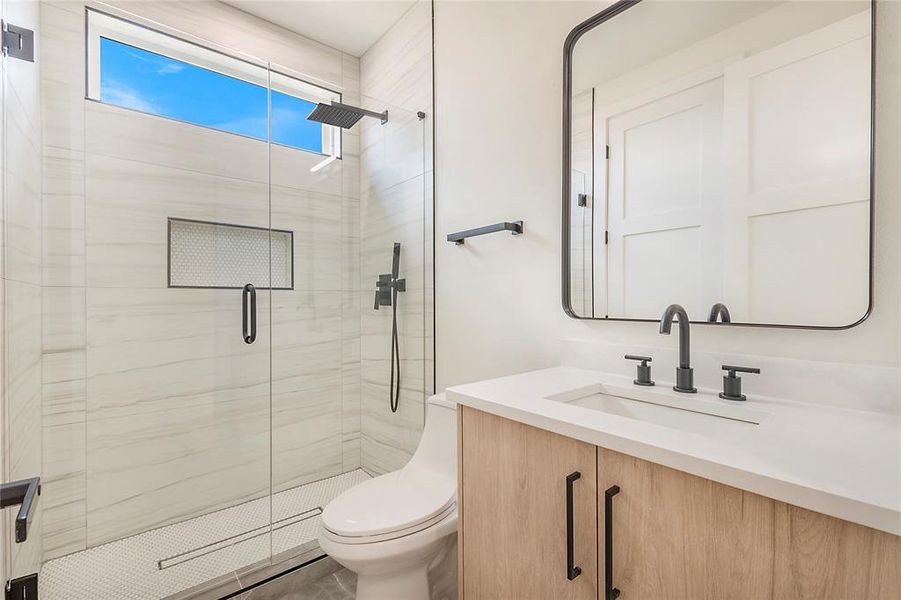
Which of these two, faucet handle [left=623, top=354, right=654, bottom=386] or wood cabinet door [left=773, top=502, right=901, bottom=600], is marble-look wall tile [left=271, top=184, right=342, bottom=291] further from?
wood cabinet door [left=773, top=502, right=901, bottom=600]

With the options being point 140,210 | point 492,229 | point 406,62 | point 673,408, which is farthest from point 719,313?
point 140,210

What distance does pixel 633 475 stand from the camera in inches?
29.3

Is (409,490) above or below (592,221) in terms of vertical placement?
below

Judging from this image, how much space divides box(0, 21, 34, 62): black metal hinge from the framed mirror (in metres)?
1.66

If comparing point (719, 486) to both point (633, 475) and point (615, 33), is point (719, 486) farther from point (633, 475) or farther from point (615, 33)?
point (615, 33)

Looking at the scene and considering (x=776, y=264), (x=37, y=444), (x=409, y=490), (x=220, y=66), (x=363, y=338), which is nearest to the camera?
(x=776, y=264)

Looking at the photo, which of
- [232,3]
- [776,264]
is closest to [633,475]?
[776,264]

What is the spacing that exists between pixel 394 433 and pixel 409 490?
2.66 ft

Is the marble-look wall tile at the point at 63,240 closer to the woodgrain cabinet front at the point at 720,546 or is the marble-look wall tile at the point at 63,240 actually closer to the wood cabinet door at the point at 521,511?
the wood cabinet door at the point at 521,511

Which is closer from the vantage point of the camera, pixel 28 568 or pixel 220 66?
pixel 28 568

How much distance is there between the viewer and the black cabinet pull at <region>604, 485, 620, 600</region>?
76 centimetres

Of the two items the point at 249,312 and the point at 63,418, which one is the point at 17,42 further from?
the point at 63,418

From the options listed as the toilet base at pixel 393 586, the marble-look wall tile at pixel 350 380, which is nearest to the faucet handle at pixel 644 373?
the toilet base at pixel 393 586

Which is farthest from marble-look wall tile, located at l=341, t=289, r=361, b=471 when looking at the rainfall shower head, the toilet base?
the toilet base
